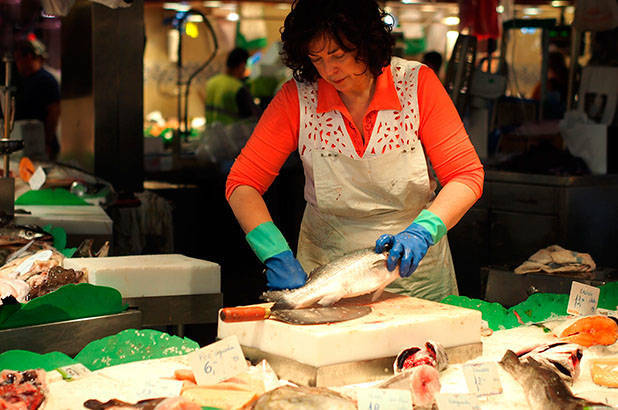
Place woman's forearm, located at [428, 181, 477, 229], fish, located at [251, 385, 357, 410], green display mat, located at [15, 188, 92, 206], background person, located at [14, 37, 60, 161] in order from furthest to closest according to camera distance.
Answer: background person, located at [14, 37, 60, 161], green display mat, located at [15, 188, 92, 206], woman's forearm, located at [428, 181, 477, 229], fish, located at [251, 385, 357, 410]

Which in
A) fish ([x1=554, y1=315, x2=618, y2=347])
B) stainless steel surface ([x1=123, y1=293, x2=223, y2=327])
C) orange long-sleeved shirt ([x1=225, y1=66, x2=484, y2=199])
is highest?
orange long-sleeved shirt ([x1=225, y1=66, x2=484, y2=199])

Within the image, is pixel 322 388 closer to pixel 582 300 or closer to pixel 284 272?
pixel 284 272

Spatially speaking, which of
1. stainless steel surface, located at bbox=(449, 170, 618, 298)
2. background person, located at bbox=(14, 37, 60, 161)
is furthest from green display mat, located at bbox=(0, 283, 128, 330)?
background person, located at bbox=(14, 37, 60, 161)

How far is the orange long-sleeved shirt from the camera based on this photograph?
3.09 metres

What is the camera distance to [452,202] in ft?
9.68

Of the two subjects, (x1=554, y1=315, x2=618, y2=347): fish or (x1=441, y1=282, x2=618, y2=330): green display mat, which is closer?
(x1=554, y1=315, x2=618, y2=347): fish

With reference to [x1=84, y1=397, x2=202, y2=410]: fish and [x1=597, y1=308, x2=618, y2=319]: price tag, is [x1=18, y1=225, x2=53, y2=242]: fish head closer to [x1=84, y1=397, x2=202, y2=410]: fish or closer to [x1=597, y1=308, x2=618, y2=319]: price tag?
[x1=84, y1=397, x2=202, y2=410]: fish

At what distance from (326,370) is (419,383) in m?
0.24

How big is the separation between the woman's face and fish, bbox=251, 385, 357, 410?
4.44ft

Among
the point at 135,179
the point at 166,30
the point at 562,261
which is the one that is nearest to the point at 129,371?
the point at 562,261

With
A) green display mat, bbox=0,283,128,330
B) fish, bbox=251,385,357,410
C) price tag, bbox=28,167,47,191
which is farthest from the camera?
price tag, bbox=28,167,47,191

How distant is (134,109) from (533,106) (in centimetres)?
348

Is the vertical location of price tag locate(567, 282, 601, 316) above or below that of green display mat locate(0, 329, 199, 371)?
above

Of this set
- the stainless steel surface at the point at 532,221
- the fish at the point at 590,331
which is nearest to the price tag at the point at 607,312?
the fish at the point at 590,331
